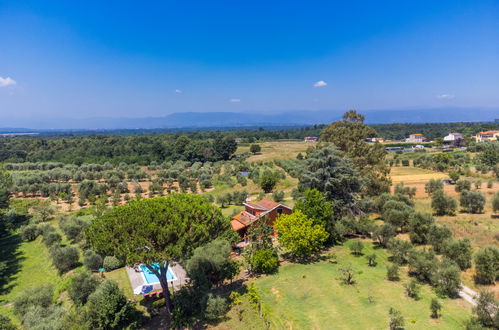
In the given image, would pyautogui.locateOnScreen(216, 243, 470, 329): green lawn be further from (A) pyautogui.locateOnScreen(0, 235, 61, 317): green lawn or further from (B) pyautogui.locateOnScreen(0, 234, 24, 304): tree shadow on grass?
(B) pyautogui.locateOnScreen(0, 234, 24, 304): tree shadow on grass

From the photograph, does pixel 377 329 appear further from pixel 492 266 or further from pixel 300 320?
pixel 492 266

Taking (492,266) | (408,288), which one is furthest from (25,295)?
(492,266)

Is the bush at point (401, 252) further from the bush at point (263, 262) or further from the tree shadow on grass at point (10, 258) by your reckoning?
the tree shadow on grass at point (10, 258)

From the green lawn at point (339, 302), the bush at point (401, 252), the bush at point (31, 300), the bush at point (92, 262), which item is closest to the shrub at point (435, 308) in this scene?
the green lawn at point (339, 302)

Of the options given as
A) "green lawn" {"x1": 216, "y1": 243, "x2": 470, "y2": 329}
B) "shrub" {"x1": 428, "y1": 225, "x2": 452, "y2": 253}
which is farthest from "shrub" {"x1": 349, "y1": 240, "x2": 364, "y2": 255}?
"shrub" {"x1": 428, "y1": 225, "x2": 452, "y2": 253}

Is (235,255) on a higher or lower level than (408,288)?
lower

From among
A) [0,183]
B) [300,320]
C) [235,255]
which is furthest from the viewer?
[0,183]

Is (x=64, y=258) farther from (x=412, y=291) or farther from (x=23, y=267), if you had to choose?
(x=412, y=291)

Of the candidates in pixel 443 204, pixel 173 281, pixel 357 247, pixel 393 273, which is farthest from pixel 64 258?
pixel 443 204
